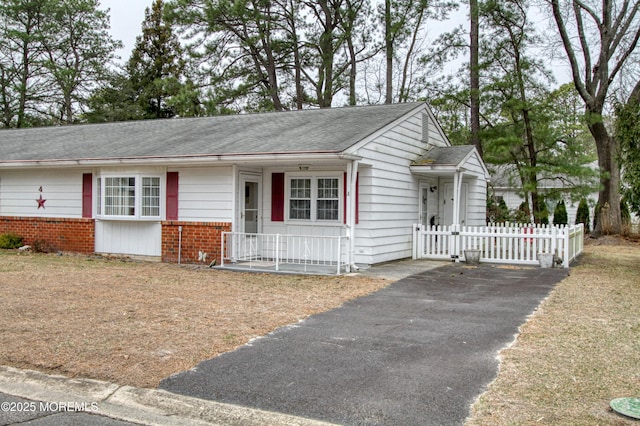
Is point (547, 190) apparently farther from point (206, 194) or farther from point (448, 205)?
point (206, 194)

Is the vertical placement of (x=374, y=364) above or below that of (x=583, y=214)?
below

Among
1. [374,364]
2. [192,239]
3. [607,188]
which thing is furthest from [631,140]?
[607,188]

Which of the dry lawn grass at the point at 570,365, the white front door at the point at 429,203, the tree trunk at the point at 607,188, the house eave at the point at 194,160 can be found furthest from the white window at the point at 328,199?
the tree trunk at the point at 607,188

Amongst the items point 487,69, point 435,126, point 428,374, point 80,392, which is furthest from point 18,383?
point 487,69

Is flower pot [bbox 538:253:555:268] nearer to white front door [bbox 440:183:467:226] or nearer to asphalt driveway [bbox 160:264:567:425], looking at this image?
white front door [bbox 440:183:467:226]

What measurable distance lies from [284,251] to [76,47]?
32.0m

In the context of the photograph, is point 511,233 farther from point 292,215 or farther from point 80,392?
point 80,392

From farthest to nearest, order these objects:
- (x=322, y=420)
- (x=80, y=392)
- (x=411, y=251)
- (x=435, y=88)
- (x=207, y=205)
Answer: (x=435, y=88) → (x=411, y=251) → (x=207, y=205) → (x=80, y=392) → (x=322, y=420)

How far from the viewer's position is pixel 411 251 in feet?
51.2

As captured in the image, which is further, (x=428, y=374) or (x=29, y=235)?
(x=29, y=235)

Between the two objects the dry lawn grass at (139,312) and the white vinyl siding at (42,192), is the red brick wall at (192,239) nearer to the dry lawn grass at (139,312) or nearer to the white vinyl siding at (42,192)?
the dry lawn grass at (139,312)

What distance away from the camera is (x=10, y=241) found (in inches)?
632

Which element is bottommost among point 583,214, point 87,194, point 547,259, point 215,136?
point 547,259

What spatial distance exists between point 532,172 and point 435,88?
10.3m
